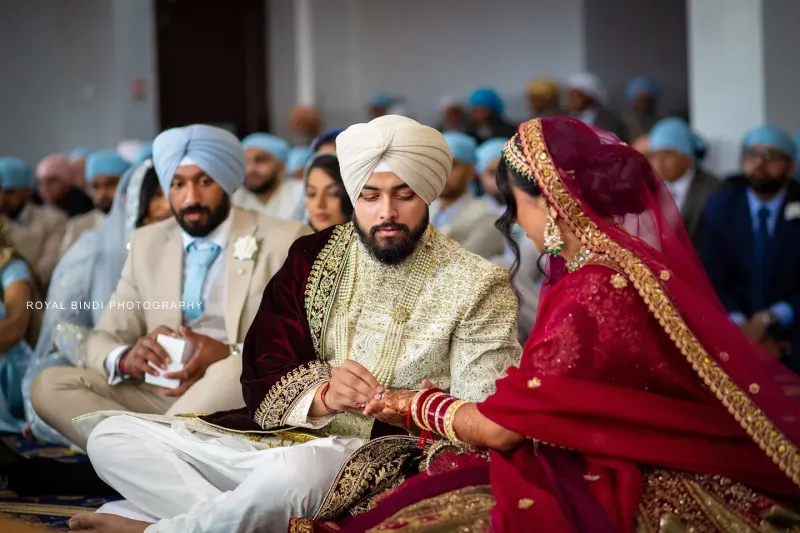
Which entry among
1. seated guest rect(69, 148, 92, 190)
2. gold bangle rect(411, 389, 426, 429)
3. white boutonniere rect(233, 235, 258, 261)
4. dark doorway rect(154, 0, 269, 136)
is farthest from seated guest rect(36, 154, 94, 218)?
gold bangle rect(411, 389, 426, 429)

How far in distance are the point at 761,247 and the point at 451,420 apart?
396 centimetres

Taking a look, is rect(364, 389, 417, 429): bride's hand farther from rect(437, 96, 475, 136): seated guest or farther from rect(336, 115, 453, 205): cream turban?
rect(437, 96, 475, 136): seated guest

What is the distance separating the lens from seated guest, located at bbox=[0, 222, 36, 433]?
4895 millimetres

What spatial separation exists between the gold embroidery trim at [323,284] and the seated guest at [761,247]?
3233 mm

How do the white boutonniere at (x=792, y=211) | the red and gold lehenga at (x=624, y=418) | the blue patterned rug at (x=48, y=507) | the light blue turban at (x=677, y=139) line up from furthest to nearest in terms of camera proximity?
the light blue turban at (x=677, y=139), the white boutonniere at (x=792, y=211), the blue patterned rug at (x=48, y=507), the red and gold lehenga at (x=624, y=418)

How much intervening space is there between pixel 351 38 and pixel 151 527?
917 centimetres

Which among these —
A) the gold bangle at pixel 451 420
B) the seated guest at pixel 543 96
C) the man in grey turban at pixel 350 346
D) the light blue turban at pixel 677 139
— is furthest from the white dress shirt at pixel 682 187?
the gold bangle at pixel 451 420

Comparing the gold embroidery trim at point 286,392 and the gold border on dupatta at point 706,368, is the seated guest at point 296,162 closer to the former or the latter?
the gold embroidery trim at point 286,392

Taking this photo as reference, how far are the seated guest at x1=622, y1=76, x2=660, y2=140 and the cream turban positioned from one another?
7.29m

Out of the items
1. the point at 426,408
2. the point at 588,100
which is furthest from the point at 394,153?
the point at 588,100

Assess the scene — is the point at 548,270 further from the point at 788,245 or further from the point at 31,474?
the point at 788,245

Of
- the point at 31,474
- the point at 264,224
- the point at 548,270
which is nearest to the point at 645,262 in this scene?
the point at 548,270

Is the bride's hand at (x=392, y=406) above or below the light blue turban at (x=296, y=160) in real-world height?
below

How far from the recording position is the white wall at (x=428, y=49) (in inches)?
434
